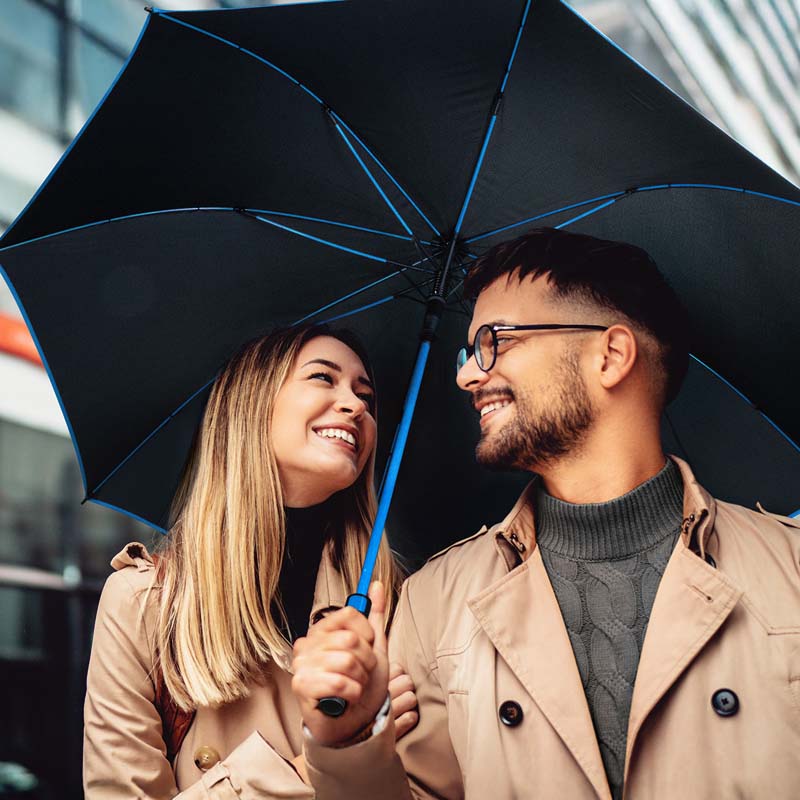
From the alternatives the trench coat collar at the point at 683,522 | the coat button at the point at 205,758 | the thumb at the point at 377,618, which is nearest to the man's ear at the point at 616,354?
the trench coat collar at the point at 683,522

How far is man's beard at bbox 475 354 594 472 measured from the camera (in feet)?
7.87

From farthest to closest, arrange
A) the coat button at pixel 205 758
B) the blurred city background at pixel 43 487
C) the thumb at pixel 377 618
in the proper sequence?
the blurred city background at pixel 43 487, the coat button at pixel 205 758, the thumb at pixel 377 618

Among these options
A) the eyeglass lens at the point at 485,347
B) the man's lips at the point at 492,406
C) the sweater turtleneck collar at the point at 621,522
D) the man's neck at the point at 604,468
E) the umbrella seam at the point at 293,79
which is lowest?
the sweater turtleneck collar at the point at 621,522

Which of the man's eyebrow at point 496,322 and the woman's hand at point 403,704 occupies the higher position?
the man's eyebrow at point 496,322

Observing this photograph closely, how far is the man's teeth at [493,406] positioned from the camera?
2445 mm

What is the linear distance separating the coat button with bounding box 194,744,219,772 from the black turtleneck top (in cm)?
41

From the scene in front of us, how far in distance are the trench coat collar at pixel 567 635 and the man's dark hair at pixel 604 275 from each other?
48 centimetres

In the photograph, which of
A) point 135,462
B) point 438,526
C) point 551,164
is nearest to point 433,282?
point 551,164

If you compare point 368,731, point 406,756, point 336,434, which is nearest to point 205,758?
point 406,756

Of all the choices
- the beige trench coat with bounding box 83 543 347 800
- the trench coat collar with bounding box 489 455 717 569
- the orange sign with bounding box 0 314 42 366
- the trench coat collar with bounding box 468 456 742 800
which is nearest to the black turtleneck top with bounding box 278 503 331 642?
the beige trench coat with bounding box 83 543 347 800

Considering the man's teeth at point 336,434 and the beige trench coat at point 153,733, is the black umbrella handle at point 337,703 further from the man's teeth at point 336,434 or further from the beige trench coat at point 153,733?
the man's teeth at point 336,434

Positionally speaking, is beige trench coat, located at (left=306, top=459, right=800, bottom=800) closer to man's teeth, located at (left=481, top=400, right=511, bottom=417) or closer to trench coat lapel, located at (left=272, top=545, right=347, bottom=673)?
man's teeth, located at (left=481, top=400, right=511, bottom=417)

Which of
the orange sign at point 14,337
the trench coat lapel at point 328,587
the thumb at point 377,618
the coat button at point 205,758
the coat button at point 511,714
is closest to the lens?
the thumb at point 377,618

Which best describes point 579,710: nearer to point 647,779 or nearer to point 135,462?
point 647,779
